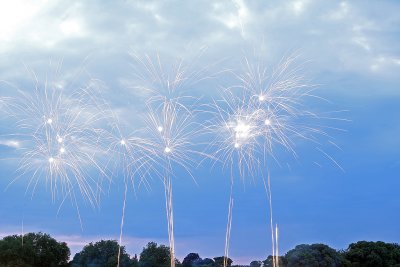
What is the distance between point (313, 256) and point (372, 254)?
6.13 metres

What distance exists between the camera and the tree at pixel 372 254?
43.9m

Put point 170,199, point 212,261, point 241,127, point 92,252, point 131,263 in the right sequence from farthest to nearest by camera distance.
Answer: point 92,252 < point 131,263 < point 212,261 < point 241,127 < point 170,199

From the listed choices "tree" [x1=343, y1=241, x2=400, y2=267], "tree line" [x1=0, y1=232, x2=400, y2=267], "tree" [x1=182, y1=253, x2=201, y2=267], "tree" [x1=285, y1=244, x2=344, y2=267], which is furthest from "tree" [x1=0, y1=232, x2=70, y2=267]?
"tree" [x1=343, y1=241, x2=400, y2=267]

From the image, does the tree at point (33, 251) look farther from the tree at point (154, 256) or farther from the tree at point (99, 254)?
the tree at point (154, 256)

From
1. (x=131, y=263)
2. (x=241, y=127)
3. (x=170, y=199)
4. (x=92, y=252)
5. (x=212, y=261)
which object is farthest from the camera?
(x=92, y=252)

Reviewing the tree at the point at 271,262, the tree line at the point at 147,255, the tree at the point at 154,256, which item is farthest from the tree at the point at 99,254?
the tree at the point at 271,262

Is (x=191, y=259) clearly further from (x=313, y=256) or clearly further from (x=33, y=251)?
(x=33, y=251)

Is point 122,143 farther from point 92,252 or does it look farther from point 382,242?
Result: point 382,242

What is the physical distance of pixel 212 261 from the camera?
4000 cm

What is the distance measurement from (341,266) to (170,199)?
31598 millimetres

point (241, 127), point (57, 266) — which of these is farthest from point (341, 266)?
point (241, 127)

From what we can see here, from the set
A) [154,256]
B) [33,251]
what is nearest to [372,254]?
[154,256]

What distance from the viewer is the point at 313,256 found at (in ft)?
133

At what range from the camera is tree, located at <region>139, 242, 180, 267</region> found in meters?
43.8
